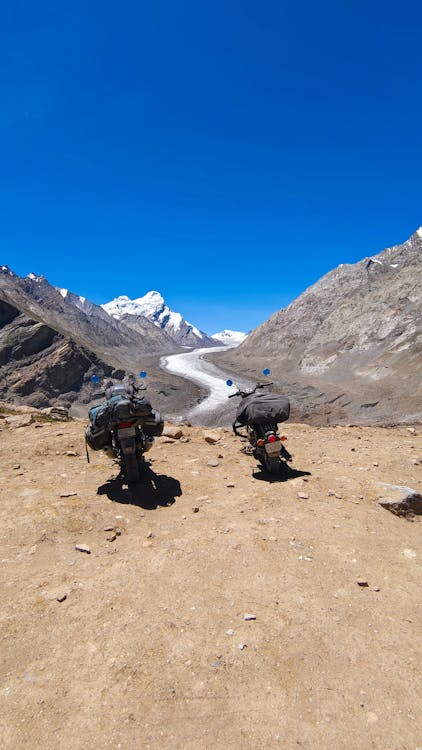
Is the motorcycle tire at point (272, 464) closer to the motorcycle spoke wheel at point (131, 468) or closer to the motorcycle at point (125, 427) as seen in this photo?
the motorcycle at point (125, 427)

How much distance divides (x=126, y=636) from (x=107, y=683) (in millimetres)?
484

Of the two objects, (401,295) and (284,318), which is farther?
(284,318)

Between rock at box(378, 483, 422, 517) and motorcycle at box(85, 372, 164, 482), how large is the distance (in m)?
4.49

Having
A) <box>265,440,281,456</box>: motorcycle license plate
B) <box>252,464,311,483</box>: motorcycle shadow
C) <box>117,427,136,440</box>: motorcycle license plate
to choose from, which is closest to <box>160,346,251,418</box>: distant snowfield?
<box>252,464,311,483</box>: motorcycle shadow

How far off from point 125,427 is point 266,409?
3.22m

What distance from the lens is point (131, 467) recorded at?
23.9 ft

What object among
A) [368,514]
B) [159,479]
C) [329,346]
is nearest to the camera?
[368,514]

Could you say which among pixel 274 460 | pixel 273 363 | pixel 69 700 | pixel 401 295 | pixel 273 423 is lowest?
pixel 69 700

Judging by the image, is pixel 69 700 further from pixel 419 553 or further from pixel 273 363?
pixel 273 363

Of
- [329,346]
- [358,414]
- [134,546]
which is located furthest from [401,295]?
[134,546]

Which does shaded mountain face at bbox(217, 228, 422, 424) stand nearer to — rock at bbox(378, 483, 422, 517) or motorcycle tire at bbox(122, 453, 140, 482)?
rock at bbox(378, 483, 422, 517)

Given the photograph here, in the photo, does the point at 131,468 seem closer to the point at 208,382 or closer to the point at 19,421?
the point at 19,421

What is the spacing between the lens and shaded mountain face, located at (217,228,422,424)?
122 ft

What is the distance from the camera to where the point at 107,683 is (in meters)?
2.97
